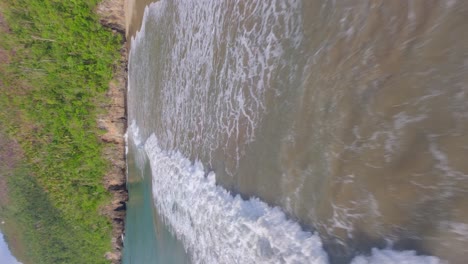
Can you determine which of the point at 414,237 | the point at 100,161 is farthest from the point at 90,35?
the point at 414,237

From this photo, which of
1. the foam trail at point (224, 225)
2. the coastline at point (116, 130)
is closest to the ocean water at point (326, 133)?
the foam trail at point (224, 225)

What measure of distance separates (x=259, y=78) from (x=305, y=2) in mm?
1264

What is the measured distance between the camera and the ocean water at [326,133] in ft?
10.5

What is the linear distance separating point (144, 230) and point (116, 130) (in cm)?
417

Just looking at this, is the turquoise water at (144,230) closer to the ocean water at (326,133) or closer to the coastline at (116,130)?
the coastline at (116,130)

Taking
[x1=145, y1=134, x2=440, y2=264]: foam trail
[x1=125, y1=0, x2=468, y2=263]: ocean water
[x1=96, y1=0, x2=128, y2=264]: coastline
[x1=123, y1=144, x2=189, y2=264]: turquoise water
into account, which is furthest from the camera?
[x1=96, y1=0, x2=128, y2=264]: coastline

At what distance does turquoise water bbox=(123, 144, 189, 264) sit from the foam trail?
0.47 meters

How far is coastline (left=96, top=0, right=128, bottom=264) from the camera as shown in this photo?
12.5m

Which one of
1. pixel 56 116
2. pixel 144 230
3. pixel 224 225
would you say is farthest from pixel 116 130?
pixel 224 225

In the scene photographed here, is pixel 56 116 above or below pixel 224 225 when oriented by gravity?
above

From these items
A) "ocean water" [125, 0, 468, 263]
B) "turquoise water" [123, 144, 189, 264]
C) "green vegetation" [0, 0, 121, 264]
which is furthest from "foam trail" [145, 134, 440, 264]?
"green vegetation" [0, 0, 121, 264]

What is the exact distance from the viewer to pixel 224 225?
19.9ft

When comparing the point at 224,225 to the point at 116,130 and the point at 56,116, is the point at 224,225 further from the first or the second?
the point at 56,116

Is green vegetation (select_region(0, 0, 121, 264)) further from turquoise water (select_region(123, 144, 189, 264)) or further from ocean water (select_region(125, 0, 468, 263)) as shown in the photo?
ocean water (select_region(125, 0, 468, 263))
